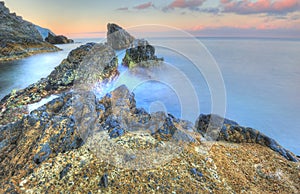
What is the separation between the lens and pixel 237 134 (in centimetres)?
723

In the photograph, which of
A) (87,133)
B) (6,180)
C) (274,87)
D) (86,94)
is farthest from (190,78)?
(6,180)

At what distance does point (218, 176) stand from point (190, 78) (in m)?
19.5

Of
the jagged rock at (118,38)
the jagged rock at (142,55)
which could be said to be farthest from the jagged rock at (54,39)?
the jagged rock at (142,55)

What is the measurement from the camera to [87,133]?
540 cm

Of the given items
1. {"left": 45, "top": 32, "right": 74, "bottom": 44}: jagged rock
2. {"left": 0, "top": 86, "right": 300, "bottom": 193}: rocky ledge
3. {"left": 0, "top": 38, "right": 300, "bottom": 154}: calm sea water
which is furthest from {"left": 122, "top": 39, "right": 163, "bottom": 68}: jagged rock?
{"left": 45, "top": 32, "right": 74, "bottom": 44}: jagged rock

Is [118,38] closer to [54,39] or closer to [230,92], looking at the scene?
[230,92]

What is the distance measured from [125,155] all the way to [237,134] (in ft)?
16.3

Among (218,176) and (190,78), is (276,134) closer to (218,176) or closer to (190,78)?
(218,176)

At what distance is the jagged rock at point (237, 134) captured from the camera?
674cm

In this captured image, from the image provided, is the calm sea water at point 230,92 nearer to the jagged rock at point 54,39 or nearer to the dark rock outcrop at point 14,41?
the dark rock outcrop at point 14,41

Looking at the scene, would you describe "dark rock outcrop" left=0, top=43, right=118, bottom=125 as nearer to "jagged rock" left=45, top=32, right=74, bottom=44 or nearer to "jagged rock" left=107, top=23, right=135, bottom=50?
"jagged rock" left=107, top=23, right=135, bottom=50

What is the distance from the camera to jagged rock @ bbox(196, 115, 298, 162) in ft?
22.1

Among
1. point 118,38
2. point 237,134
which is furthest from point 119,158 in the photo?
point 118,38

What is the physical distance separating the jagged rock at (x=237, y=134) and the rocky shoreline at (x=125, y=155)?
0.04m
